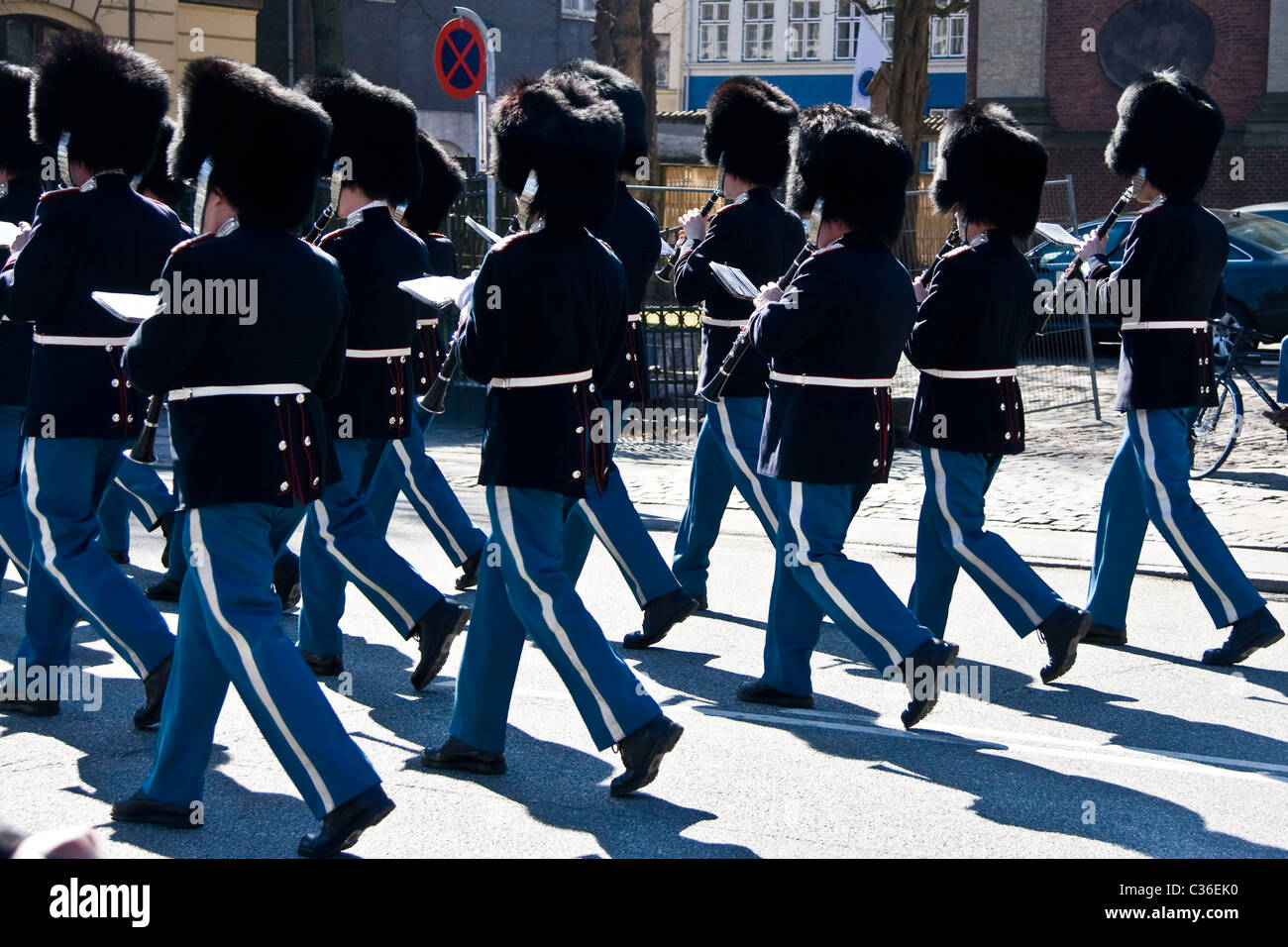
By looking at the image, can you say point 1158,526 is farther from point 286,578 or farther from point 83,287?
point 83,287

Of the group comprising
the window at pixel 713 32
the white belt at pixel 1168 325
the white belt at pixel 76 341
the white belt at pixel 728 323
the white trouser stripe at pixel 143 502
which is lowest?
the white trouser stripe at pixel 143 502

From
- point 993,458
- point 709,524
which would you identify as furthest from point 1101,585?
point 709,524

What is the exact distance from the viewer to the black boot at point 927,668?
551 cm

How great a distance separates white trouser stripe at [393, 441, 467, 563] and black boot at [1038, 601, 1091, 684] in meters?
2.55

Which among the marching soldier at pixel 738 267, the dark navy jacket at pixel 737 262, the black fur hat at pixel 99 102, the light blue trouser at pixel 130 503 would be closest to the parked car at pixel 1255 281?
the marching soldier at pixel 738 267

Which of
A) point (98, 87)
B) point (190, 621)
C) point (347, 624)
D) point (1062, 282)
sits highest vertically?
point (98, 87)

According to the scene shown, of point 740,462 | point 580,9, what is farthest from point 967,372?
point 580,9

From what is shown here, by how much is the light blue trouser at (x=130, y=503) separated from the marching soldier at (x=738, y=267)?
228 centimetres

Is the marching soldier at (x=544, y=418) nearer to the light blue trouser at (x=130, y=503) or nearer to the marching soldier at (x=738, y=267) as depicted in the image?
the marching soldier at (x=738, y=267)

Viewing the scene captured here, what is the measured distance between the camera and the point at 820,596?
568 centimetres
